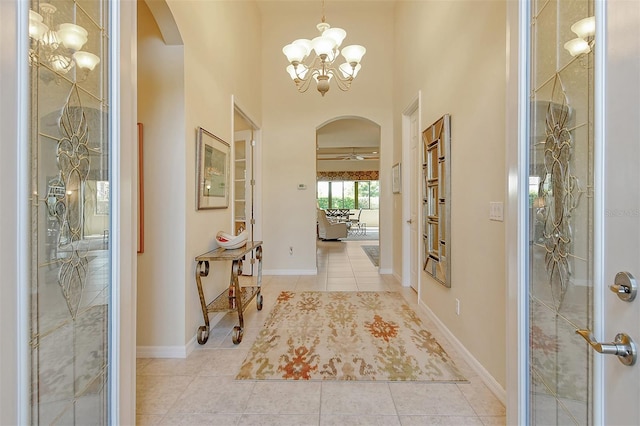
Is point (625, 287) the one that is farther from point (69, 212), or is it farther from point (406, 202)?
point (406, 202)

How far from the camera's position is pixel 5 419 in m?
0.79

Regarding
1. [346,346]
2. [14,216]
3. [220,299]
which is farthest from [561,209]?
[220,299]

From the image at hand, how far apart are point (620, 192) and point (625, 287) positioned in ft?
0.71

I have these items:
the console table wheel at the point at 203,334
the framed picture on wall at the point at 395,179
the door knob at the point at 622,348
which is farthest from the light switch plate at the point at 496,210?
the framed picture on wall at the point at 395,179

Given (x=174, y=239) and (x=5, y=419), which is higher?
(x=174, y=239)

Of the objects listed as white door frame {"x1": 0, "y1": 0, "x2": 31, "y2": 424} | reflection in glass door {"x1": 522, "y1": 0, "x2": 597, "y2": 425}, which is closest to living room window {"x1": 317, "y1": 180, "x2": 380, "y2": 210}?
reflection in glass door {"x1": 522, "y1": 0, "x2": 597, "y2": 425}

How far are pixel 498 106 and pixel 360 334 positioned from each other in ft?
6.88

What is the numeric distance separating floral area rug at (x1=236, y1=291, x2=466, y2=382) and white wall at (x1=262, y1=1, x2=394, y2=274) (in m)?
1.68

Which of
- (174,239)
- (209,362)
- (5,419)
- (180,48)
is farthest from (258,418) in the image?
(180,48)

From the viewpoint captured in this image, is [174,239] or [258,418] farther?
[174,239]

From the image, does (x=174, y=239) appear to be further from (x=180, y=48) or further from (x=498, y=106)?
(x=498, y=106)

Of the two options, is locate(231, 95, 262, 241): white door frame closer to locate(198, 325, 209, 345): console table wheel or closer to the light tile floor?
locate(198, 325, 209, 345): console table wheel

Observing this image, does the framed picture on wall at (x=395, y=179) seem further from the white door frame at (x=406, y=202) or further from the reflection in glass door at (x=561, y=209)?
the reflection in glass door at (x=561, y=209)

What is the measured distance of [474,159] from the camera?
7.41 ft
